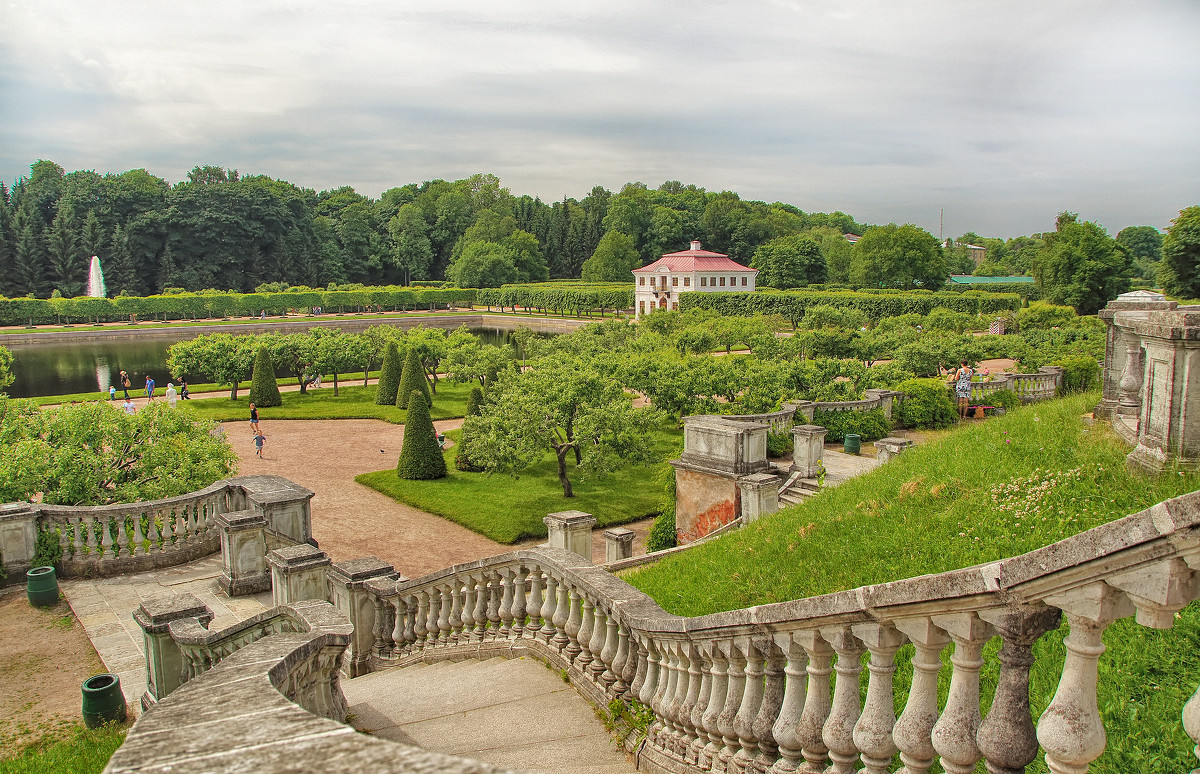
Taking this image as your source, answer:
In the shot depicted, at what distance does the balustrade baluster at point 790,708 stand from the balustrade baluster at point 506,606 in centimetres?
427

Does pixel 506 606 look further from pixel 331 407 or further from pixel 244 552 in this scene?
pixel 331 407

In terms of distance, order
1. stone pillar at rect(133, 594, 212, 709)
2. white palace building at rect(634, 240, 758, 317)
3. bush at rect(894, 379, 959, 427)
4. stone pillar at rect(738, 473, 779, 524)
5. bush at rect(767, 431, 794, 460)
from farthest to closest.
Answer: white palace building at rect(634, 240, 758, 317) < bush at rect(894, 379, 959, 427) < bush at rect(767, 431, 794, 460) < stone pillar at rect(738, 473, 779, 524) < stone pillar at rect(133, 594, 212, 709)

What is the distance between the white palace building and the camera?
83188 mm

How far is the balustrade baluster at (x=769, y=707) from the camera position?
361 cm

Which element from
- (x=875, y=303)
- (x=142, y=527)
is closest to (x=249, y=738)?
(x=142, y=527)

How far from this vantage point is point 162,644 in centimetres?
729

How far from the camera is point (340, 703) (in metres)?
5.54

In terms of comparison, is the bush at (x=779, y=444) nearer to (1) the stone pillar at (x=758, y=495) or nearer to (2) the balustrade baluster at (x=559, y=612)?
(1) the stone pillar at (x=758, y=495)

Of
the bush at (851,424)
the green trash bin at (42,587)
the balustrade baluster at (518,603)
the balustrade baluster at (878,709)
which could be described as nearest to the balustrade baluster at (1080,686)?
the balustrade baluster at (878,709)

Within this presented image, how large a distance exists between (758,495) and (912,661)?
10.5m

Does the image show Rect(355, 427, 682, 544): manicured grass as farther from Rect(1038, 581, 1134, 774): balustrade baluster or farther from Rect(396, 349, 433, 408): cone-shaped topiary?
Rect(1038, 581, 1134, 774): balustrade baluster

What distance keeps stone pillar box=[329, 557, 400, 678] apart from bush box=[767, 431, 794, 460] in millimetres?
12525

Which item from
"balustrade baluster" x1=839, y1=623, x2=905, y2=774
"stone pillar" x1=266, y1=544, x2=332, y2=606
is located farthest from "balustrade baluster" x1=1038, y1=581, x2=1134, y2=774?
"stone pillar" x1=266, y1=544, x2=332, y2=606

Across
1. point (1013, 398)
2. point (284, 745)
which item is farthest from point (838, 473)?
point (284, 745)
